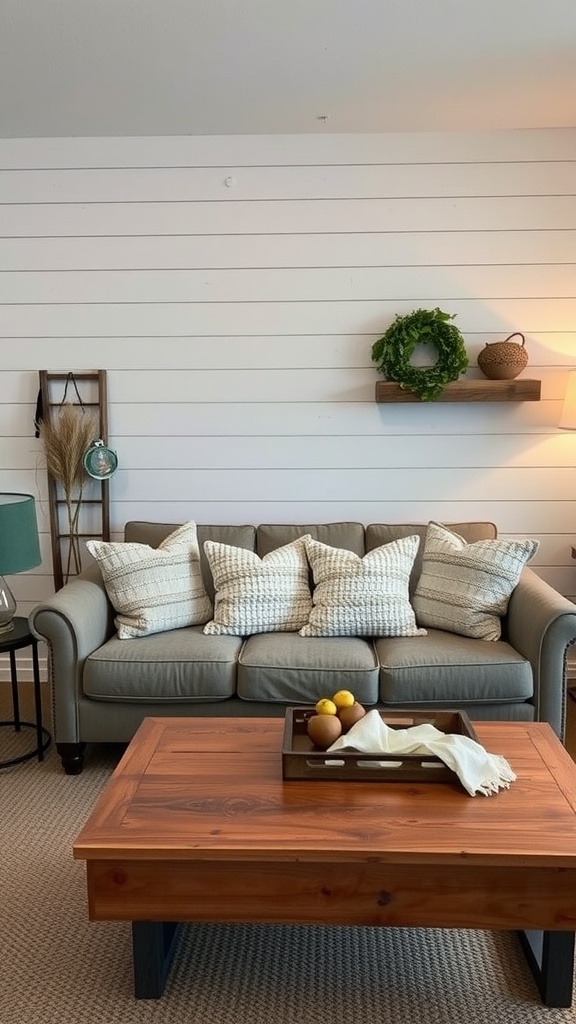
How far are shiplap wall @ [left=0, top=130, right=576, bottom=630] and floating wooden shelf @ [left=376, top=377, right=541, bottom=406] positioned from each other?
0.48 feet

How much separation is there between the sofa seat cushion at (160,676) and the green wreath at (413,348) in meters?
1.53

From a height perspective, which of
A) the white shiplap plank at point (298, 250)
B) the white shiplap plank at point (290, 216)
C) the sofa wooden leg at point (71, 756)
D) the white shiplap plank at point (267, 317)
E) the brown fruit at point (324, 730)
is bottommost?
the sofa wooden leg at point (71, 756)

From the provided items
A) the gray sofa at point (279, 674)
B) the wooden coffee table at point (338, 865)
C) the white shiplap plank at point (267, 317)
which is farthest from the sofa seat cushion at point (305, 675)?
the white shiplap plank at point (267, 317)

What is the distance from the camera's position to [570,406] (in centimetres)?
349

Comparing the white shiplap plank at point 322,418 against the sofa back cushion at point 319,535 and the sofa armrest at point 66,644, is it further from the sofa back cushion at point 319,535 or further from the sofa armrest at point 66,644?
the sofa armrest at point 66,644

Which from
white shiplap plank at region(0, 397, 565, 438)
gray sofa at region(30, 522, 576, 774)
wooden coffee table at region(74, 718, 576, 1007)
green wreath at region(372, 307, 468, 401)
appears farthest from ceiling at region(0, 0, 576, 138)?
wooden coffee table at region(74, 718, 576, 1007)

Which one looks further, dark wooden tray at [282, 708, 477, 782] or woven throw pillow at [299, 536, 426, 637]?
woven throw pillow at [299, 536, 426, 637]

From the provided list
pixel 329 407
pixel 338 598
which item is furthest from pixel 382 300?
pixel 338 598

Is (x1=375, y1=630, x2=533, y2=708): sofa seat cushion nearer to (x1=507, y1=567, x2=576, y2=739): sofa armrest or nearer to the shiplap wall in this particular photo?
(x1=507, y1=567, x2=576, y2=739): sofa armrest

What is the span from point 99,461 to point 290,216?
4.84 ft

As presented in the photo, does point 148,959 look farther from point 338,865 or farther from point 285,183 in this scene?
point 285,183

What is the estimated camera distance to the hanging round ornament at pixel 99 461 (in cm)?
378

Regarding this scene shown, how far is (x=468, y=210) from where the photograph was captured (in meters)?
3.70

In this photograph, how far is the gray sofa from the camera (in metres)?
2.89
